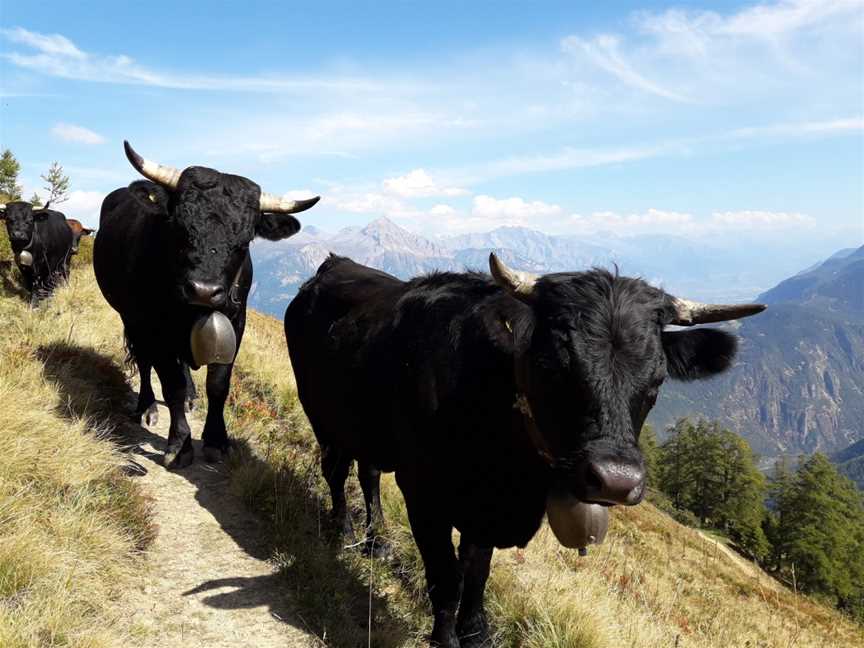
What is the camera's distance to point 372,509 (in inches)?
234

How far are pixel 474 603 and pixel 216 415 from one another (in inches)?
152

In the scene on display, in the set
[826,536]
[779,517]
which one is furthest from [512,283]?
[779,517]

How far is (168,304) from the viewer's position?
20.2 feet

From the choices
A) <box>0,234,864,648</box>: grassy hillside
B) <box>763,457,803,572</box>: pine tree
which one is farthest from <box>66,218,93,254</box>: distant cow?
<box>763,457,803,572</box>: pine tree

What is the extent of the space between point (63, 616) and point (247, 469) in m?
2.77

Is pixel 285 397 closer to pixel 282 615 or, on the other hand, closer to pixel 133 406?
pixel 133 406

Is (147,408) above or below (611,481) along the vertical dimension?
below

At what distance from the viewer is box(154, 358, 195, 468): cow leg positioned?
632cm

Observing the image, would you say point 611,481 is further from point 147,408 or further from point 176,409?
point 147,408

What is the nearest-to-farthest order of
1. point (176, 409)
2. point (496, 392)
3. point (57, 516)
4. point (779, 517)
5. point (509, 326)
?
point (509, 326), point (496, 392), point (57, 516), point (176, 409), point (779, 517)

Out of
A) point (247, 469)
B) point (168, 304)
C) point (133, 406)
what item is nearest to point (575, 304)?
point (247, 469)

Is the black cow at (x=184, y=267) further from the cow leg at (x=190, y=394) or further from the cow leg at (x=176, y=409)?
the cow leg at (x=190, y=394)

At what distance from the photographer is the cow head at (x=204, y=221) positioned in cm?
531

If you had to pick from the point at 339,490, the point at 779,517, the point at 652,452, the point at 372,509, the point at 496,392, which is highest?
the point at 496,392
